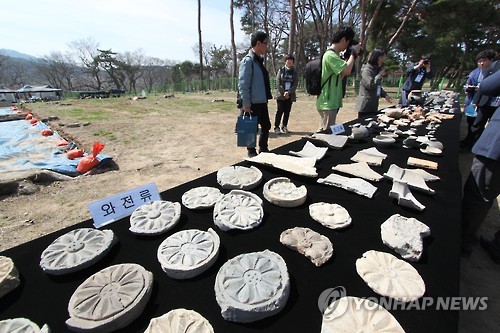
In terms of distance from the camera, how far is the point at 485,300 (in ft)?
4.80

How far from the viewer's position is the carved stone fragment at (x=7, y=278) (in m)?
0.80

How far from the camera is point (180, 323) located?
71cm

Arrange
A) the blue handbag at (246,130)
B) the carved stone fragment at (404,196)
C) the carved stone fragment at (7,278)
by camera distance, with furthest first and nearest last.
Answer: the blue handbag at (246,130) < the carved stone fragment at (404,196) < the carved stone fragment at (7,278)

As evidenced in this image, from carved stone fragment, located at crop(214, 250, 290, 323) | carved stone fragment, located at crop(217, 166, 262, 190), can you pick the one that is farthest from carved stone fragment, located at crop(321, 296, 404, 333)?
carved stone fragment, located at crop(217, 166, 262, 190)

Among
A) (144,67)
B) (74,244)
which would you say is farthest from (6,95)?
(74,244)

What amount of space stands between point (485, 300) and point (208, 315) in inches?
69.4

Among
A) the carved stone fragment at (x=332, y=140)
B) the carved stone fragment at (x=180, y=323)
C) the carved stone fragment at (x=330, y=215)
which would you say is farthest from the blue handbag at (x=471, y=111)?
the carved stone fragment at (x=180, y=323)

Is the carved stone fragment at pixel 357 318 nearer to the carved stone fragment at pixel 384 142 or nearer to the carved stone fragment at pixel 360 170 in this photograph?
the carved stone fragment at pixel 360 170

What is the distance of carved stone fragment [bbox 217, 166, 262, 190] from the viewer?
1.45m

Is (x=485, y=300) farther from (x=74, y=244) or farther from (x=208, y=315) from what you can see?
(x=74, y=244)

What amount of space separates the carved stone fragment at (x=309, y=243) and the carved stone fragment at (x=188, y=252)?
310mm

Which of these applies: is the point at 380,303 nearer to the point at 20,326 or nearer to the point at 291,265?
the point at 291,265

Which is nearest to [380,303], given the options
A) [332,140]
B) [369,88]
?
[332,140]

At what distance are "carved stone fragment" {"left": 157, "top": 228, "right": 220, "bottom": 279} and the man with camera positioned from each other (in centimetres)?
533
